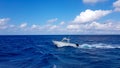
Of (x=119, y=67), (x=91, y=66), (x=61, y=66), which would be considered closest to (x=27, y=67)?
(x=61, y=66)

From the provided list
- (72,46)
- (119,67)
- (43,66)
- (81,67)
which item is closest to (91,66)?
(81,67)

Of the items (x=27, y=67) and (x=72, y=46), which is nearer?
(x=27, y=67)

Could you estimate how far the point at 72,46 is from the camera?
192 feet

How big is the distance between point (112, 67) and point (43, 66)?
1091 cm

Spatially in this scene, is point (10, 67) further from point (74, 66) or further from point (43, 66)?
point (74, 66)

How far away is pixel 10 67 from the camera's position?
83.9 ft

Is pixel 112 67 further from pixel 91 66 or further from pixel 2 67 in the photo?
pixel 2 67

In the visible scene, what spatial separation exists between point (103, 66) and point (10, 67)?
14522 millimetres

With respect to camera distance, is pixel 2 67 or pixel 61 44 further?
pixel 61 44

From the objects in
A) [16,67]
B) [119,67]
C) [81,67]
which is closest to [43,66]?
[16,67]

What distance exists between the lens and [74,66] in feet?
87.6

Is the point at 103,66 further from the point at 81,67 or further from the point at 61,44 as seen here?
the point at 61,44

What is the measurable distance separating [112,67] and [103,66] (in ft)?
4.49

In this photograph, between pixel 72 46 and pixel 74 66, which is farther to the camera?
pixel 72 46
